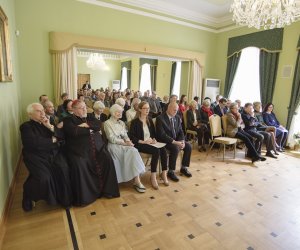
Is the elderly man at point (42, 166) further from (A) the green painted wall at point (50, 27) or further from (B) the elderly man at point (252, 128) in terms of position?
(B) the elderly man at point (252, 128)

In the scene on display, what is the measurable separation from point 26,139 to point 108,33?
12.3ft

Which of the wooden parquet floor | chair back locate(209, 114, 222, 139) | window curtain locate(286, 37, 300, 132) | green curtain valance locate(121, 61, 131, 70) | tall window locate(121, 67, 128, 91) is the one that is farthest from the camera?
tall window locate(121, 67, 128, 91)

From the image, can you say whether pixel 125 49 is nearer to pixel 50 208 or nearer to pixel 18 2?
pixel 18 2

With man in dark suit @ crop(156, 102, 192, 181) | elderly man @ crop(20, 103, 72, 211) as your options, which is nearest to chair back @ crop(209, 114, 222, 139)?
man in dark suit @ crop(156, 102, 192, 181)

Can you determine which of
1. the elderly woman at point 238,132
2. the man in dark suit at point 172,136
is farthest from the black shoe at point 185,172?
A: the elderly woman at point 238,132

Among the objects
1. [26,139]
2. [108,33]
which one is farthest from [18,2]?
[26,139]

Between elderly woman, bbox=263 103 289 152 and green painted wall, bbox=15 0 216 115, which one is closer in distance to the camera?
green painted wall, bbox=15 0 216 115

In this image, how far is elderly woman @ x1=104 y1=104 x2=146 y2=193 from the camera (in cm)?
279

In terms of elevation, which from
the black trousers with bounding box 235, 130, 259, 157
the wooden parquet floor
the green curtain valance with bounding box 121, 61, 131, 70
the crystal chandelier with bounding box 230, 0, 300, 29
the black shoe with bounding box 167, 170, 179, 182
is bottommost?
the wooden parquet floor

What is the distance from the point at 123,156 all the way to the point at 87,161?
1.63 ft

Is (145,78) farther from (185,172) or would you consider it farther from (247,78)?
(185,172)

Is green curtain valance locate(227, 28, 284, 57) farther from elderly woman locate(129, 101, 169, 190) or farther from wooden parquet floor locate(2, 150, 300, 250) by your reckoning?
elderly woman locate(129, 101, 169, 190)

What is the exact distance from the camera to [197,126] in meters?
4.76

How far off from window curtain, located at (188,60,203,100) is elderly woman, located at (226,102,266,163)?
2.32 m
